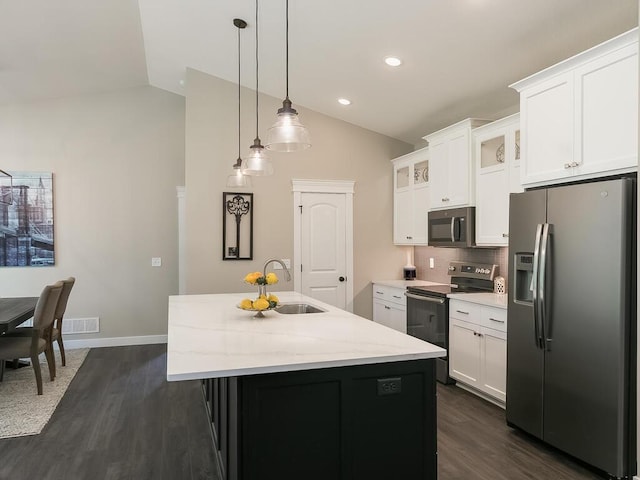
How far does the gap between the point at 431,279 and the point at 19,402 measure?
4.44 m

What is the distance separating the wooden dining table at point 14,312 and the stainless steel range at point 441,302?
3.67 m

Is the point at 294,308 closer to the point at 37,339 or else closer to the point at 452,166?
the point at 452,166

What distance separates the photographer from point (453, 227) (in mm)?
4488

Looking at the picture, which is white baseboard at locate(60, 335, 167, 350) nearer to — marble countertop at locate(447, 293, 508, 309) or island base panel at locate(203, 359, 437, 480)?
marble countertop at locate(447, 293, 508, 309)

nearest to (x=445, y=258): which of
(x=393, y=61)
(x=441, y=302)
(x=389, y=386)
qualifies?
(x=441, y=302)

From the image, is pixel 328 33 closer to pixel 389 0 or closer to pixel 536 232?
pixel 389 0

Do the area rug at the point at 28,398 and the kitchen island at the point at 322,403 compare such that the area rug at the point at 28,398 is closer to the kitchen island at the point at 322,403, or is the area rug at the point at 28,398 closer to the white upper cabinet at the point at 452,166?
the kitchen island at the point at 322,403

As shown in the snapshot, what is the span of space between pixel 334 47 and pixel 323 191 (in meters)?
2.01

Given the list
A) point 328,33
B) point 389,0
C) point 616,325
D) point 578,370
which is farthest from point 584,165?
point 328,33

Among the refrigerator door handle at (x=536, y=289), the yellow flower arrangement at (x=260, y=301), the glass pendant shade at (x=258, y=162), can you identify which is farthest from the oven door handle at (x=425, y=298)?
the glass pendant shade at (x=258, y=162)

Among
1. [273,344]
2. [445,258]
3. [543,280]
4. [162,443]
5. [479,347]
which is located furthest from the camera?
[445,258]

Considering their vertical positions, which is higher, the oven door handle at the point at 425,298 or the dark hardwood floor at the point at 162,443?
the oven door handle at the point at 425,298

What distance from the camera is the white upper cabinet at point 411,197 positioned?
5301mm

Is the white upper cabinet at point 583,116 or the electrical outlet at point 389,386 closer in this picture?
the electrical outlet at point 389,386
